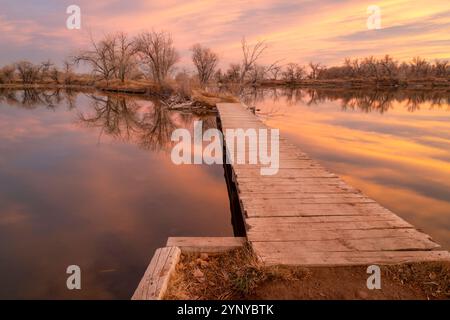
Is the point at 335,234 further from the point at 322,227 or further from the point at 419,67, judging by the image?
the point at 419,67

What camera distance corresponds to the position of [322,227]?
363 cm

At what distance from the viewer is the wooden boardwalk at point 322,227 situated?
3030 mm

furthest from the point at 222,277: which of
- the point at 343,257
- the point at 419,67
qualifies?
the point at 419,67

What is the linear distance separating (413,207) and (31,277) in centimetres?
662

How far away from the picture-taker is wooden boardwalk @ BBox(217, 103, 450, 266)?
119 inches

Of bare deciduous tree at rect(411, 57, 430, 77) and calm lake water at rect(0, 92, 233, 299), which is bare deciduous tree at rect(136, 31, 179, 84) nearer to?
calm lake water at rect(0, 92, 233, 299)

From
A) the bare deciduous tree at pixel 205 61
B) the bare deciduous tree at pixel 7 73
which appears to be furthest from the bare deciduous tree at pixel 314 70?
the bare deciduous tree at pixel 7 73

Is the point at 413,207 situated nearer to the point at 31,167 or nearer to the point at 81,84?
the point at 31,167

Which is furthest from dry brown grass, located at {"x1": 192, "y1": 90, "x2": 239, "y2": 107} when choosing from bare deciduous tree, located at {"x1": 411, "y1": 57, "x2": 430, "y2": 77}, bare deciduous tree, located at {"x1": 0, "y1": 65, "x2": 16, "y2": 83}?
bare deciduous tree, located at {"x1": 411, "y1": 57, "x2": 430, "y2": 77}

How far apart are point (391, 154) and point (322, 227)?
813cm
